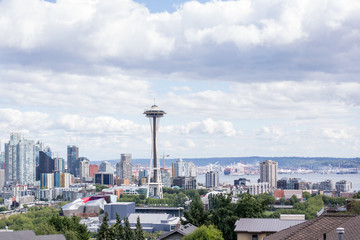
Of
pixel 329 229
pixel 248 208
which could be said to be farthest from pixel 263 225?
pixel 329 229

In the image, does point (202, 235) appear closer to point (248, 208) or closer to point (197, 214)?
point (248, 208)

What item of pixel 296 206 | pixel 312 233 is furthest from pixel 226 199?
pixel 296 206

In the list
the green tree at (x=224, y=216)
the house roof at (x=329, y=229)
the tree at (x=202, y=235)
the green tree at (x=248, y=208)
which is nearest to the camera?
the house roof at (x=329, y=229)

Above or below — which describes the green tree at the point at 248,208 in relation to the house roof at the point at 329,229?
below

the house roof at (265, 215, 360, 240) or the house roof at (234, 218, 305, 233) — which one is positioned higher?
the house roof at (265, 215, 360, 240)

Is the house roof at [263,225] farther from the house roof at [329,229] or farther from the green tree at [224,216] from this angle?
the green tree at [224,216]

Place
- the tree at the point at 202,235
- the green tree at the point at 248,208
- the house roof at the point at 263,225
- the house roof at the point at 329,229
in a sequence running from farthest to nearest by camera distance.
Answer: the green tree at the point at 248,208 < the tree at the point at 202,235 < the house roof at the point at 263,225 < the house roof at the point at 329,229

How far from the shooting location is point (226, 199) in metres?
46.3

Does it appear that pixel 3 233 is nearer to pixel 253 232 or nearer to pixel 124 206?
pixel 253 232

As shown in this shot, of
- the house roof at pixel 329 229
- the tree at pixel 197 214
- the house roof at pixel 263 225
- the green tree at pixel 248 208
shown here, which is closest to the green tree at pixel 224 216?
the green tree at pixel 248 208

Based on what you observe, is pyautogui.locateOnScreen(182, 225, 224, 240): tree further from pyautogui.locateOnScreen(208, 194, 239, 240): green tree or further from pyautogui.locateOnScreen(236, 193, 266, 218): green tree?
pyautogui.locateOnScreen(236, 193, 266, 218): green tree

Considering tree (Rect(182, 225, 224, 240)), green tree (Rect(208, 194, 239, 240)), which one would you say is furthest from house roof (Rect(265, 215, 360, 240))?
green tree (Rect(208, 194, 239, 240))

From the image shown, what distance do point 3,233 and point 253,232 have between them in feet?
50.3

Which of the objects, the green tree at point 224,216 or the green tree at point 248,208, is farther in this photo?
the green tree at point 248,208
